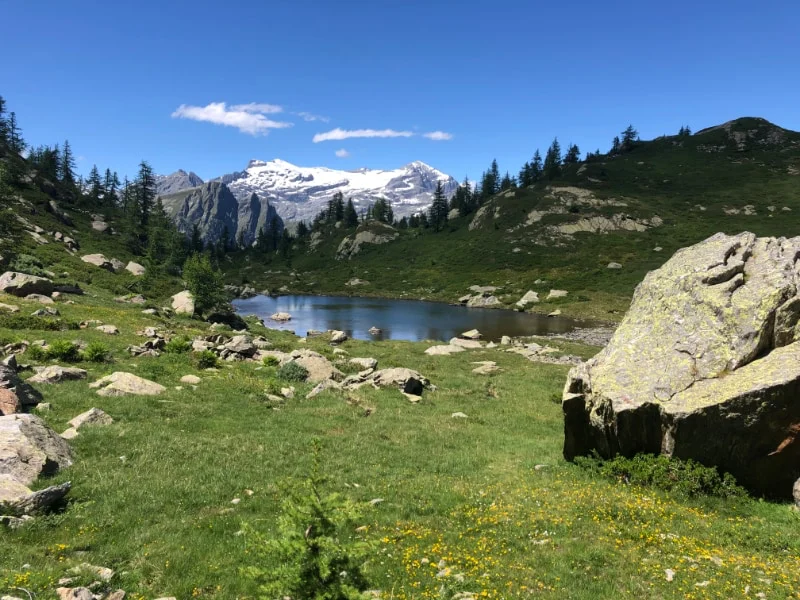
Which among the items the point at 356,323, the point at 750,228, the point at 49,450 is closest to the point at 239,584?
the point at 49,450

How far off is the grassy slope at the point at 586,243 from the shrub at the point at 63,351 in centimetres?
8362

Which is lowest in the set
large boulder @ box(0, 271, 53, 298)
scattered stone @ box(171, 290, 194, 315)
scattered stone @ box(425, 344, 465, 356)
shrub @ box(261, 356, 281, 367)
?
scattered stone @ box(425, 344, 465, 356)

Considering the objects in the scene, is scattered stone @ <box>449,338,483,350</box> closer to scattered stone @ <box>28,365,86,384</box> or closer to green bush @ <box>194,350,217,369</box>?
green bush @ <box>194,350,217,369</box>

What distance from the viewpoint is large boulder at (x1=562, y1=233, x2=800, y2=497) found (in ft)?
44.3

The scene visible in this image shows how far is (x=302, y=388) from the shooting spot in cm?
2867

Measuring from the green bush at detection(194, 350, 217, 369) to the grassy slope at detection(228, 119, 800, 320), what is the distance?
249 ft

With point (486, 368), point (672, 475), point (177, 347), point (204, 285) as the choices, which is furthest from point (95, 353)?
point (204, 285)

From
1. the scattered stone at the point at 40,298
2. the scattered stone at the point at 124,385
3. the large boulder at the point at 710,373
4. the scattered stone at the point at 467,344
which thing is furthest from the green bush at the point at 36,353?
the scattered stone at the point at 467,344

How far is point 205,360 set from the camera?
30078 millimetres

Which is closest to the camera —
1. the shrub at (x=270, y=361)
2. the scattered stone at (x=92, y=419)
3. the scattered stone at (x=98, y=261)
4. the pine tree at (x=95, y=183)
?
the scattered stone at (x=92, y=419)

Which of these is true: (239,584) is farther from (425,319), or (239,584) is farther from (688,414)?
(425,319)

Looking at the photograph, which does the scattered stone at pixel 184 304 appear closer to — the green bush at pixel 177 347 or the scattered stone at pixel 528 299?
the green bush at pixel 177 347

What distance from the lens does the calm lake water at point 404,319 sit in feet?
239

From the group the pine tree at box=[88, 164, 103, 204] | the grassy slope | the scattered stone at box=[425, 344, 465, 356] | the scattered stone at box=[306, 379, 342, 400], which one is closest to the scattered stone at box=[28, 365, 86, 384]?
the scattered stone at box=[306, 379, 342, 400]
